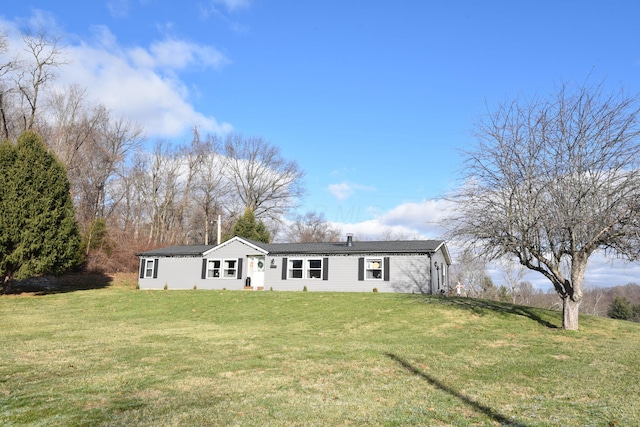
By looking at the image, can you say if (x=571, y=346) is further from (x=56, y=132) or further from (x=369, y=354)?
(x=56, y=132)

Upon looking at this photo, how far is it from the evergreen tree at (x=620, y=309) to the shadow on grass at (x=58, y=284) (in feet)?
183

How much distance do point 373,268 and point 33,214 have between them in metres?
18.6

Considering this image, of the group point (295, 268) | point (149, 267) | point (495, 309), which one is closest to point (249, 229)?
point (149, 267)

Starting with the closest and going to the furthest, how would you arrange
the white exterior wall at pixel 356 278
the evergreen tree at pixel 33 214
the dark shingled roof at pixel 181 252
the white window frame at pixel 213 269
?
the evergreen tree at pixel 33 214 < the white exterior wall at pixel 356 278 < the white window frame at pixel 213 269 < the dark shingled roof at pixel 181 252

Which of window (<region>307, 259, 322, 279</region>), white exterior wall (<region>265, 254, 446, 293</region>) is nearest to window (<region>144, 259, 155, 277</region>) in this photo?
white exterior wall (<region>265, 254, 446, 293</region>)

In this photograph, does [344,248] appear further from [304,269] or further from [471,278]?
[471,278]

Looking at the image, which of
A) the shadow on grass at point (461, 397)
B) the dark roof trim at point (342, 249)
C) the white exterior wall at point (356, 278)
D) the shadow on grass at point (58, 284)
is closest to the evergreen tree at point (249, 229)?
the dark roof trim at point (342, 249)

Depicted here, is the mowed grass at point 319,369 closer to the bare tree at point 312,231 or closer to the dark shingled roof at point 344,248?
the dark shingled roof at point 344,248

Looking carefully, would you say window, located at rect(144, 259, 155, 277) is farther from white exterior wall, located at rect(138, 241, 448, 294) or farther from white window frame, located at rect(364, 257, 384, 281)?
white window frame, located at rect(364, 257, 384, 281)

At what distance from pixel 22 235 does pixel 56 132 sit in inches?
657

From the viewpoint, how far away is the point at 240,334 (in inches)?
498

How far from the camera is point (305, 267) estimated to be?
25.6m

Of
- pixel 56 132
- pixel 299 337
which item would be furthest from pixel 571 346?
pixel 56 132

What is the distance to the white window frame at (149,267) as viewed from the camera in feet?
95.1
